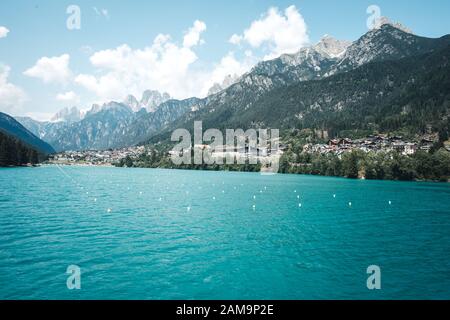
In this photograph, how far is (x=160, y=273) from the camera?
24000 millimetres

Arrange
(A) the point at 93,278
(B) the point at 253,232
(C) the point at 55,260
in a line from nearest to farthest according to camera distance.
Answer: (A) the point at 93,278, (C) the point at 55,260, (B) the point at 253,232

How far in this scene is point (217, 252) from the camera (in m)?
29.9

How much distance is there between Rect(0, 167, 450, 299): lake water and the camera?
2150cm

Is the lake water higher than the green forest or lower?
lower

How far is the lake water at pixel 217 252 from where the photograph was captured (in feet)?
70.5

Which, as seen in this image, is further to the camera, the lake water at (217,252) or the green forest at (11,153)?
the green forest at (11,153)

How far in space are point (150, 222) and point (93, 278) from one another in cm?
1998

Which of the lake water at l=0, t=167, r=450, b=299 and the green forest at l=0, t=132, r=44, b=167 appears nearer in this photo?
the lake water at l=0, t=167, r=450, b=299

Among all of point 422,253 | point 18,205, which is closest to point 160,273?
point 422,253

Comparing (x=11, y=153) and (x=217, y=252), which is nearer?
(x=217, y=252)

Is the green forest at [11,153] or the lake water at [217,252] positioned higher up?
the green forest at [11,153]

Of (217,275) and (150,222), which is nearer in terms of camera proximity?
(217,275)

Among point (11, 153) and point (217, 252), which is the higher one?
point (11, 153)
